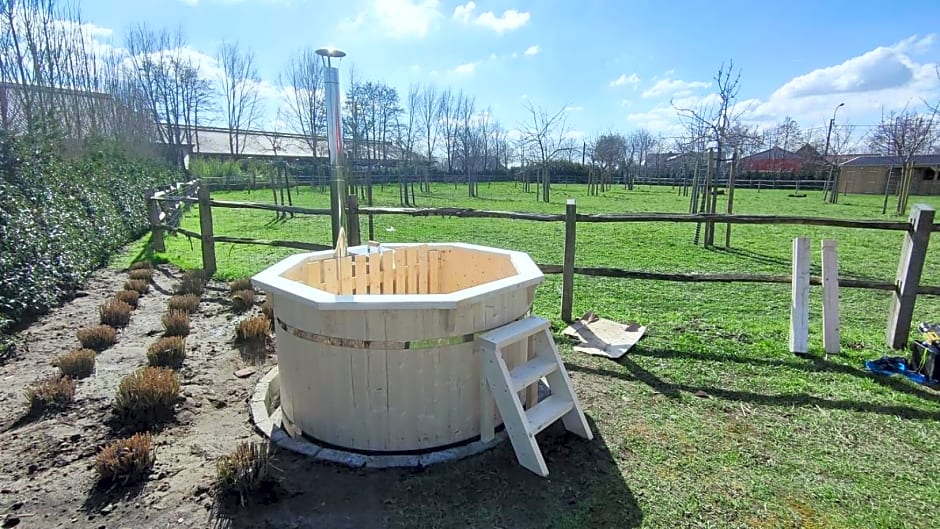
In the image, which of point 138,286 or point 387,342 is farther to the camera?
point 138,286

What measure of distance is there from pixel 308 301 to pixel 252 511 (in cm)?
98

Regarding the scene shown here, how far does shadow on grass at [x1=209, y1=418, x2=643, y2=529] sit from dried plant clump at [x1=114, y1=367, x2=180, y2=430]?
1020mm

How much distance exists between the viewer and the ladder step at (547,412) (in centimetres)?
254

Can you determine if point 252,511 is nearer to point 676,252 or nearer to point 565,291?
point 565,291

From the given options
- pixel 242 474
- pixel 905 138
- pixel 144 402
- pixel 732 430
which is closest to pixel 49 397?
pixel 144 402

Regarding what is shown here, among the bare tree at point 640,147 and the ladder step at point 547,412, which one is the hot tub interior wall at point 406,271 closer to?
the ladder step at point 547,412

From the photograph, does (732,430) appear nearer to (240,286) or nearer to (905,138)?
(240,286)

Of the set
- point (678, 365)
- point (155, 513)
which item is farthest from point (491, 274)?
point (155, 513)

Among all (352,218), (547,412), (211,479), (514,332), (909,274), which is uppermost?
(352,218)

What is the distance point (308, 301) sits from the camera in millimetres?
2418

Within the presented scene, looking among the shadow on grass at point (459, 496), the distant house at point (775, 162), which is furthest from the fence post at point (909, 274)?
the distant house at point (775, 162)

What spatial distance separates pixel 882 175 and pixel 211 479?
133 feet

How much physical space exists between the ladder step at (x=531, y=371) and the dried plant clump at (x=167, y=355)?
9.35 ft

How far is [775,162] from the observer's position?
133ft
